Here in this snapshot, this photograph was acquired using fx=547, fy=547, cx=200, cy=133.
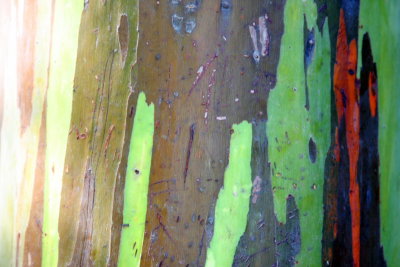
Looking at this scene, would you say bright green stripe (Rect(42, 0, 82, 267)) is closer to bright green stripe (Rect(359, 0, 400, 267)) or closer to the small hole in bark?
the small hole in bark

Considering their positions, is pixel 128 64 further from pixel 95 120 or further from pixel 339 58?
pixel 339 58

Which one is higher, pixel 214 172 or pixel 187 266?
pixel 214 172

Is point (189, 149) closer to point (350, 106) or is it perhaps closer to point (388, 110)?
point (350, 106)

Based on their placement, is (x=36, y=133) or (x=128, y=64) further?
(x=36, y=133)

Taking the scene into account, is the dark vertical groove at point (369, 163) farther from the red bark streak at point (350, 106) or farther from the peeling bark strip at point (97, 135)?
the peeling bark strip at point (97, 135)

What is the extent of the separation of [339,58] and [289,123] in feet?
0.55

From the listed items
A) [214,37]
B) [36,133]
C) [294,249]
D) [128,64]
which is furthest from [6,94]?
[294,249]

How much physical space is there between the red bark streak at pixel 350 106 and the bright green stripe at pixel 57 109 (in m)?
0.51

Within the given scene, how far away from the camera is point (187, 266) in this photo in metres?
0.96

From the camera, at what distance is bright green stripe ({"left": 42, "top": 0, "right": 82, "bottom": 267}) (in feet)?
3.56

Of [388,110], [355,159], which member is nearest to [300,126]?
[355,159]

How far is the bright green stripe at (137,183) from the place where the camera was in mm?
968

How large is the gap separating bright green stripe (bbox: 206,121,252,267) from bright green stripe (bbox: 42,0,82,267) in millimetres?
342

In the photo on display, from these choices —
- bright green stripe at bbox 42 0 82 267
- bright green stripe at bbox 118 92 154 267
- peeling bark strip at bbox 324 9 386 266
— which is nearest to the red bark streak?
peeling bark strip at bbox 324 9 386 266
